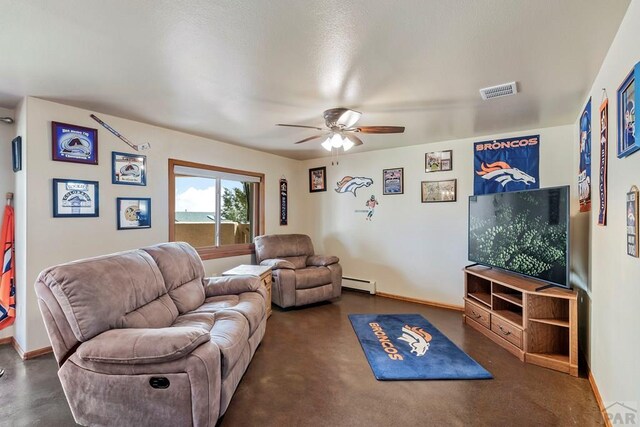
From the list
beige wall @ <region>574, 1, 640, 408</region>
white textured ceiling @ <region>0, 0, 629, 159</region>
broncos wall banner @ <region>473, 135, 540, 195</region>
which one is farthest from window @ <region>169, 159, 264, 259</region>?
beige wall @ <region>574, 1, 640, 408</region>

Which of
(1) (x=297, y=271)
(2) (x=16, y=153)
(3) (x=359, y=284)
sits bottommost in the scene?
(3) (x=359, y=284)

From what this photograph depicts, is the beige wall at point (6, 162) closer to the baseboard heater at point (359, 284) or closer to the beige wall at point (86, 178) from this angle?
the beige wall at point (86, 178)

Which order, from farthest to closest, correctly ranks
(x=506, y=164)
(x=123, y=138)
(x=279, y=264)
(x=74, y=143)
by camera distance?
(x=279, y=264) → (x=506, y=164) → (x=123, y=138) → (x=74, y=143)

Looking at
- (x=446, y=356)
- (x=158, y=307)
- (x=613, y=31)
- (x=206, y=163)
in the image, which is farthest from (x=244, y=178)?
(x=613, y=31)

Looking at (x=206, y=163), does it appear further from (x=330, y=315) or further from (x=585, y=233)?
(x=585, y=233)

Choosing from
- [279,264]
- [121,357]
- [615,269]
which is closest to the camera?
[121,357]

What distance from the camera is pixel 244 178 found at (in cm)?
500

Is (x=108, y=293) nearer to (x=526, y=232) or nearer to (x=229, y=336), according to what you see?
(x=229, y=336)

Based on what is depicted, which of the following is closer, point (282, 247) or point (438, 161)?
point (438, 161)

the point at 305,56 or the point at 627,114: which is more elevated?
the point at 305,56

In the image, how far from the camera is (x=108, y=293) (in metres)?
1.85

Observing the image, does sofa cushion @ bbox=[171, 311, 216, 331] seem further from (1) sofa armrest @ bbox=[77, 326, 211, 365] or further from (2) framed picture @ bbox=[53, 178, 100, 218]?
(2) framed picture @ bbox=[53, 178, 100, 218]

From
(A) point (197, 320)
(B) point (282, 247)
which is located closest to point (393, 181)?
(B) point (282, 247)

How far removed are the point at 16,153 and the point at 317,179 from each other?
4.08 meters
